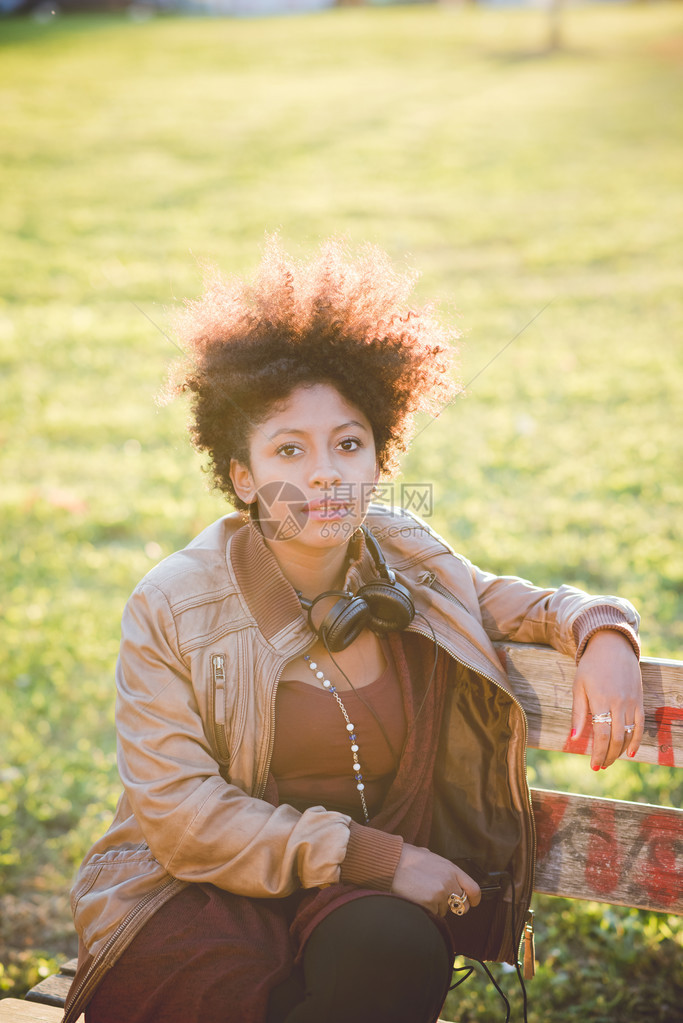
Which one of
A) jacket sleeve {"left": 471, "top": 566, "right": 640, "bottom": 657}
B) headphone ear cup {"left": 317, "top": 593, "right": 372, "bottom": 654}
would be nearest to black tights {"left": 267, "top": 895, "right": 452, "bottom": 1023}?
headphone ear cup {"left": 317, "top": 593, "right": 372, "bottom": 654}

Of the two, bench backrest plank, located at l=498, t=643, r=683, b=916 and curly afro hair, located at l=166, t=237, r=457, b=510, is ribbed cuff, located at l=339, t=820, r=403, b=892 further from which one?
curly afro hair, located at l=166, t=237, r=457, b=510

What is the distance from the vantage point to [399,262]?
10.9 ft

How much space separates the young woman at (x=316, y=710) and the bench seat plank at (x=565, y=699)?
0.08 m

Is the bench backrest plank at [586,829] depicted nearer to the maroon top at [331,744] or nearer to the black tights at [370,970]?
the maroon top at [331,744]

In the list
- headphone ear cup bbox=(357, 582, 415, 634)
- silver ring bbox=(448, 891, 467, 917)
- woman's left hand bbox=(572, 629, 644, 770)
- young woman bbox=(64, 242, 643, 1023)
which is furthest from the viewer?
headphone ear cup bbox=(357, 582, 415, 634)

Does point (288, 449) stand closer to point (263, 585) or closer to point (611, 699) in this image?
point (263, 585)

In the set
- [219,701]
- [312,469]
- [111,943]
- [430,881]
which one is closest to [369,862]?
[430,881]

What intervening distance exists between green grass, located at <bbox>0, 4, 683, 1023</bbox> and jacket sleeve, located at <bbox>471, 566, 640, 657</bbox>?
1.38m

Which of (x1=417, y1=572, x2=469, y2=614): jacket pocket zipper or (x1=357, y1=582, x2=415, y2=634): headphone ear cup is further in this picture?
(x1=417, y1=572, x2=469, y2=614): jacket pocket zipper

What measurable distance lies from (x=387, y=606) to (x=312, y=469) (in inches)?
17.3

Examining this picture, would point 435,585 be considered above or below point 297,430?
below

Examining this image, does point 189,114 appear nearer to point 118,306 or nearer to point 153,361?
point 118,306

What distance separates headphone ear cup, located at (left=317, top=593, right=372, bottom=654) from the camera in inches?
102

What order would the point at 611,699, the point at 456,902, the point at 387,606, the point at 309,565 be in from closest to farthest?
the point at 456,902 → the point at 611,699 → the point at 387,606 → the point at 309,565
